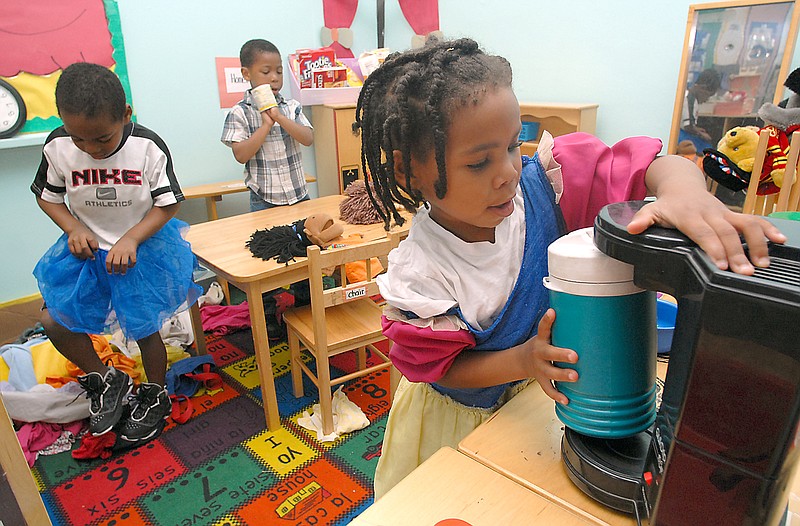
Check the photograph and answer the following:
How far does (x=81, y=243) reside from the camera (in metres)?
1.66

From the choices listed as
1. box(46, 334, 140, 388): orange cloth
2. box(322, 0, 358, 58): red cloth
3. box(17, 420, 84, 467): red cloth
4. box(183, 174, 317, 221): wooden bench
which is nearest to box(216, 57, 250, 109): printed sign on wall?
box(183, 174, 317, 221): wooden bench

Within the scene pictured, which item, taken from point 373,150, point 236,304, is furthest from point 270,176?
point 373,150

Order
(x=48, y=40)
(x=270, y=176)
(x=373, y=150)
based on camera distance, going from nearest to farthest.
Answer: (x=373, y=150)
(x=48, y=40)
(x=270, y=176)

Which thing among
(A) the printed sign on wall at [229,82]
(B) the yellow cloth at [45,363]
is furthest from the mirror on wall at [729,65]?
(B) the yellow cloth at [45,363]

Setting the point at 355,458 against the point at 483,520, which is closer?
the point at 483,520

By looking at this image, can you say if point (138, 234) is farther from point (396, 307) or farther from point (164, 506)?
point (396, 307)

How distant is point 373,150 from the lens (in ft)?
2.44

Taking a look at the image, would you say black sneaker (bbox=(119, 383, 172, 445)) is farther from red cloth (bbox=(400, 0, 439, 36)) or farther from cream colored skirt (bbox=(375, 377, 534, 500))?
red cloth (bbox=(400, 0, 439, 36))

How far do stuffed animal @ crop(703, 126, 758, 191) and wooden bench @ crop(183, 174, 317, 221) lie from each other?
7.46 feet

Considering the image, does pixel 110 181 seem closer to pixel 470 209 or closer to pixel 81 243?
pixel 81 243

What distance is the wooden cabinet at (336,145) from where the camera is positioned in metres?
3.23

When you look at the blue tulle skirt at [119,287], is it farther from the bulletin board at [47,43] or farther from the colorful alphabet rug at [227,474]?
the bulletin board at [47,43]

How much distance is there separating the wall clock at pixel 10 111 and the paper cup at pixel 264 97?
40.7 inches

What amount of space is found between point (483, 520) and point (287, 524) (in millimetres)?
1146
